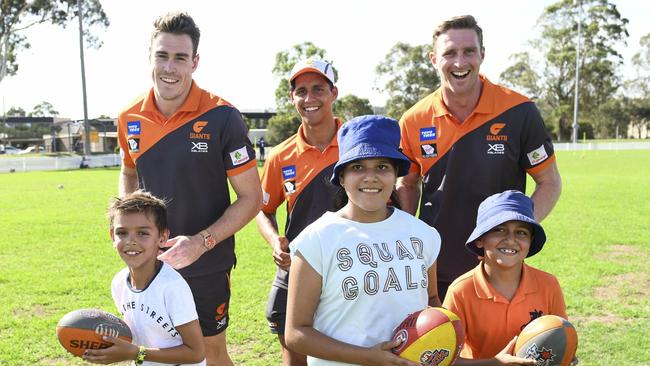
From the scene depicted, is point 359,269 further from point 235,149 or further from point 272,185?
point 272,185

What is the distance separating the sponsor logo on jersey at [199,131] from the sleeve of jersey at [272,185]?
0.68 m

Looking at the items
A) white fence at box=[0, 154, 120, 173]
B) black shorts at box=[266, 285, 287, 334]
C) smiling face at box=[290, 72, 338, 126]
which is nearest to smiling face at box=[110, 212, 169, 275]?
black shorts at box=[266, 285, 287, 334]

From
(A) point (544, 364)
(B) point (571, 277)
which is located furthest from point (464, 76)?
(B) point (571, 277)

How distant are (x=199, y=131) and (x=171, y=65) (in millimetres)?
443

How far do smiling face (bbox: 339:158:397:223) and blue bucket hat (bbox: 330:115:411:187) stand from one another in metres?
0.06

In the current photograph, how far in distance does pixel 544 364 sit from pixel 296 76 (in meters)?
2.37

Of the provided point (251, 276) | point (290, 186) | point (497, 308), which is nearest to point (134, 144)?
point (290, 186)

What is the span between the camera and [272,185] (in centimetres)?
432

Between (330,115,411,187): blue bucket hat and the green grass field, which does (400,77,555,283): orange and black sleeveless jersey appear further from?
the green grass field

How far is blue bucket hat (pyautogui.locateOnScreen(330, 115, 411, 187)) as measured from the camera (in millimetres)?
2684

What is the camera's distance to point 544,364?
2.89 metres

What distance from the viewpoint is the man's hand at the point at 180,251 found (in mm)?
3194

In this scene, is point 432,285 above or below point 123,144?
below

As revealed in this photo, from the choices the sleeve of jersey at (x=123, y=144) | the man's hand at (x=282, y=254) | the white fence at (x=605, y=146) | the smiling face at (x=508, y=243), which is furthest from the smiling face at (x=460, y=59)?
the white fence at (x=605, y=146)
